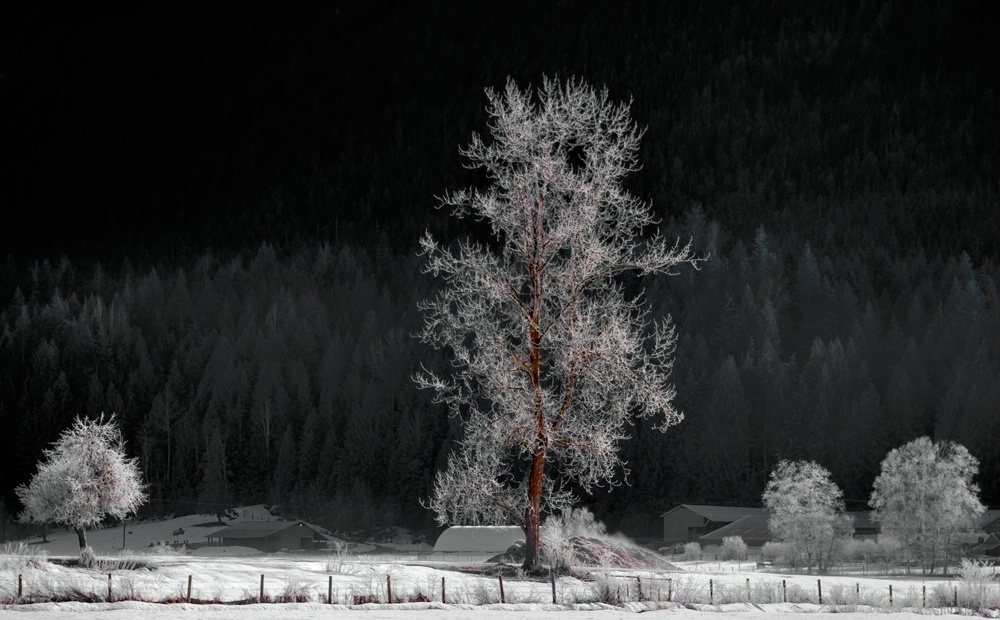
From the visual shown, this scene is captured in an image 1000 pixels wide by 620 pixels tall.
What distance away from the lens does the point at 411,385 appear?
146 meters

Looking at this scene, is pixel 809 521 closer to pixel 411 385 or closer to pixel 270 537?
pixel 270 537

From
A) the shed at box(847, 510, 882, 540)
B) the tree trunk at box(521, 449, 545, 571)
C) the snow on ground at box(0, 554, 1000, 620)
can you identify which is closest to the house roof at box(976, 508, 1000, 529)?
the shed at box(847, 510, 882, 540)

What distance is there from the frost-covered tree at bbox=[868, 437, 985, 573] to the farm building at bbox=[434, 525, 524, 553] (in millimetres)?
28561

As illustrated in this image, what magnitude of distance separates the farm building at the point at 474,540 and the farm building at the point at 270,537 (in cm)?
2509

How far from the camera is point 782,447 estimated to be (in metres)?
129

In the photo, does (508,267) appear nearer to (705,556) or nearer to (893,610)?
(893,610)

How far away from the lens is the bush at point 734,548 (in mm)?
93400

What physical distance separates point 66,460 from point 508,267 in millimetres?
21466

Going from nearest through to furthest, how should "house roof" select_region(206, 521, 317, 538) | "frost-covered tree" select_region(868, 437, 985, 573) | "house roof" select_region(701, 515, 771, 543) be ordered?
"frost-covered tree" select_region(868, 437, 985, 573)
"house roof" select_region(701, 515, 771, 543)
"house roof" select_region(206, 521, 317, 538)

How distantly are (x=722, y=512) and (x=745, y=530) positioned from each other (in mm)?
8945

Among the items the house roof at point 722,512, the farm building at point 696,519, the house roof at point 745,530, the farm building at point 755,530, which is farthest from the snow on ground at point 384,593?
the farm building at point 696,519

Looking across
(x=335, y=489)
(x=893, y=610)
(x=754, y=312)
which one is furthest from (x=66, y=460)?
(x=754, y=312)

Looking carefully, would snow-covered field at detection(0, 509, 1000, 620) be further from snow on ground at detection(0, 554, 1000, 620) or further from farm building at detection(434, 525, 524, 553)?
farm building at detection(434, 525, 524, 553)

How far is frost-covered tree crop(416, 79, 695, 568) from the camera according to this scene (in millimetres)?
27625
